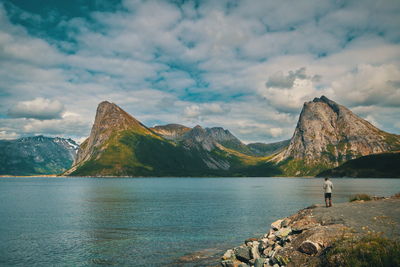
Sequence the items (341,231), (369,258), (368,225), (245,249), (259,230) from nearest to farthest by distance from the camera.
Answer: (369,258) < (341,231) < (368,225) < (245,249) < (259,230)

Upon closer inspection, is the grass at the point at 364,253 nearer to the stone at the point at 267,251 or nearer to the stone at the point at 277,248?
the stone at the point at 277,248

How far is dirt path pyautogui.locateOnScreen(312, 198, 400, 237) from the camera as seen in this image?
27.6 meters

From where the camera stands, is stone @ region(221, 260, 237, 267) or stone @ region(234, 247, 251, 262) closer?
stone @ region(221, 260, 237, 267)

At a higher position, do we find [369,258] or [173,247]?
[369,258]

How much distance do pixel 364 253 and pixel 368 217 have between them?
13.1 m

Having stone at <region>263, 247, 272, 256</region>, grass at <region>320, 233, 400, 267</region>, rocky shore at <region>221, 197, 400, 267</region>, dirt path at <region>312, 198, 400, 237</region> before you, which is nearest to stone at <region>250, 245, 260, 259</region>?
rocky shore at <region>221, 197, 400, 267</region>

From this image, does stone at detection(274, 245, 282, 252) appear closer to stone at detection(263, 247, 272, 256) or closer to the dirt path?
stone at detection(263, 247, 272, 256)

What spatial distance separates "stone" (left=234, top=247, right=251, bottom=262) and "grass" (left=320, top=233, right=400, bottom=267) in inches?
409

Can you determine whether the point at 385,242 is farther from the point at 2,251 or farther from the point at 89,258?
the point at 2,251

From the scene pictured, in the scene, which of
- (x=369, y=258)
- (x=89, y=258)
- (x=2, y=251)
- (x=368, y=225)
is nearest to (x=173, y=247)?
(x=89, y=258)

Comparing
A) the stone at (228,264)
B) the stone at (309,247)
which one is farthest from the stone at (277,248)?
the stone at (228,264)

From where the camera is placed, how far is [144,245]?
44.2 metres

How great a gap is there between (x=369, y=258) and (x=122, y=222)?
176 feet

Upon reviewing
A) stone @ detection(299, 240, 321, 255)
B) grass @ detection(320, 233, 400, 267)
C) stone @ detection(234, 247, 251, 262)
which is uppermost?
grass @ detection(320, 233, 400, 267)
